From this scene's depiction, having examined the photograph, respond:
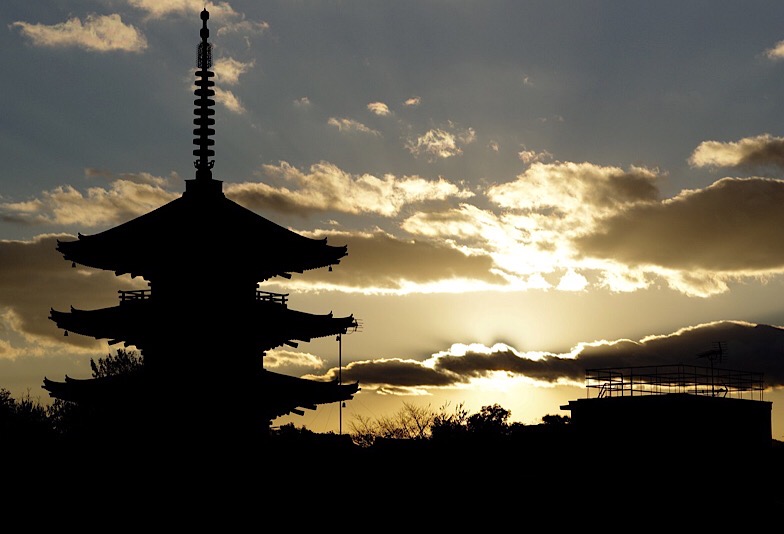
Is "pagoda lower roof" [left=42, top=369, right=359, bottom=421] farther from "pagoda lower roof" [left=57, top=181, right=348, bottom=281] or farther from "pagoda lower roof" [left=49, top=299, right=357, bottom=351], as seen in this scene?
"pagoda lower roof" [left=57, top=181, right=348, bottom=281]

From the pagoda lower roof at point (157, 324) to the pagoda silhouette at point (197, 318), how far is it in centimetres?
5

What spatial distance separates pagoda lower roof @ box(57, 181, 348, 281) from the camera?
3759 cm

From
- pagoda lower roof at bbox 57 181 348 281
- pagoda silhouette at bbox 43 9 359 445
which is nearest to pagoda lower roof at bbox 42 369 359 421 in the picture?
pagoda silhouette at bbox 43 9 359 445

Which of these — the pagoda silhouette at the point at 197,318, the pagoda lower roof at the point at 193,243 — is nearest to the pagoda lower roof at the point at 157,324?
the pagoda silhouette at the point at 197,318

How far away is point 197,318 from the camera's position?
122 ft

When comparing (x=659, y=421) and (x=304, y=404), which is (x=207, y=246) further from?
(x=659, y=421)

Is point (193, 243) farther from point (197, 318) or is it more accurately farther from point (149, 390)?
point (149, 390)

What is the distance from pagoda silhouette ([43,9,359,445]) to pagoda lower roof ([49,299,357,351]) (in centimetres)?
5

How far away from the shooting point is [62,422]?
260 ft

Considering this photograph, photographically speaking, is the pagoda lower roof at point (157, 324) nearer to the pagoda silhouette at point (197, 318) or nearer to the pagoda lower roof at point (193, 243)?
the pagoda silhouette at point (197, 318)

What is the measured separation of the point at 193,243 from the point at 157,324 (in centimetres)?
365

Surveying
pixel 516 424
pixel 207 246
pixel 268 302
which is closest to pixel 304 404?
pixel 268 302

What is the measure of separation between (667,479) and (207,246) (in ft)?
83.9

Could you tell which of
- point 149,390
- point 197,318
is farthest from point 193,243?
point 149,390
